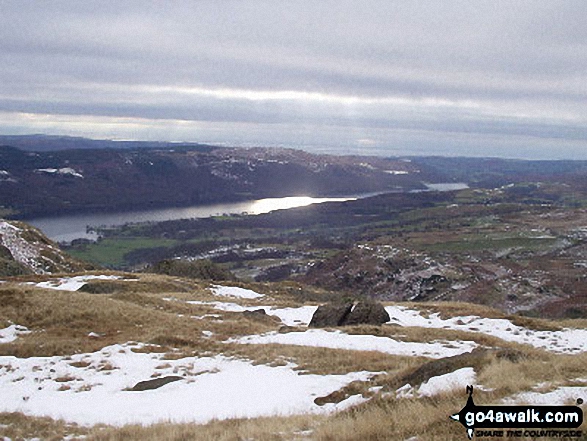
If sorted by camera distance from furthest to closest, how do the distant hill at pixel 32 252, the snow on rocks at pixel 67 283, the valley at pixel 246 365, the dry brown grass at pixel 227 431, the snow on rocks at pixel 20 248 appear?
the snow on rocks at pixel 20 248
the distant hill at pixel 32 252
the snow on rocks at pixel 67 283
the valley at pixel 246 365
the dry brown grass at pixel 227 431

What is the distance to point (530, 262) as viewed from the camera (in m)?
129

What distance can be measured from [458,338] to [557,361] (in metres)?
11.1

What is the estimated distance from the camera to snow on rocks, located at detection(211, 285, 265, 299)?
1848 inches

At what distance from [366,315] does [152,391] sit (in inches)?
660

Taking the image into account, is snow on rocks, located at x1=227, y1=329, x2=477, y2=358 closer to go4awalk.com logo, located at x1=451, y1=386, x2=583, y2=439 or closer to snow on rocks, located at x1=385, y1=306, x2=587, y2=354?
snow on rocks, located at x1=385, y1=306, x2=587, y2=354

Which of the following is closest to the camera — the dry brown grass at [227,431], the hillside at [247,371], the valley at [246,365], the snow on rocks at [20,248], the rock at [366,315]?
the dry brown grass at [227,431]

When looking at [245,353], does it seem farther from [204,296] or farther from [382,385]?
[204,296]

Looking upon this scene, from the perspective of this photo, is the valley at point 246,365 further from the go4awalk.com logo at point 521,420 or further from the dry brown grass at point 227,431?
the go4awalk.com logo at point 521,420

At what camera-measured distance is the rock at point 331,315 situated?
1146 inches

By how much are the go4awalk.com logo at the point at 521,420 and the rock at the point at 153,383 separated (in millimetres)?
11051

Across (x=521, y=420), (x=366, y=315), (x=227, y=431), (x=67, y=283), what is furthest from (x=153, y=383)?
(x=67, y=283)

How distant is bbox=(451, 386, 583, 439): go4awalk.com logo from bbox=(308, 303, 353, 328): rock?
20346mm

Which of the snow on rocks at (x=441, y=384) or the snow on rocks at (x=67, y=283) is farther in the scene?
the snow on rocks at (x=67, y=283)

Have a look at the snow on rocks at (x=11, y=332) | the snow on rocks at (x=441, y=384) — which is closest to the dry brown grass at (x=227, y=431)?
the snow on rocks at (x=441, y=384)
